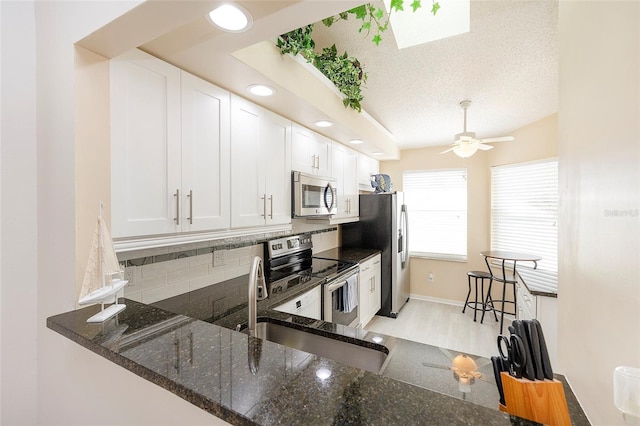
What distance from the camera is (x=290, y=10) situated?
104 cm

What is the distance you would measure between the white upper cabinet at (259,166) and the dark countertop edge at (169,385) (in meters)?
0.98

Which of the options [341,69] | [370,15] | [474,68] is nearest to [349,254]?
[341,69]

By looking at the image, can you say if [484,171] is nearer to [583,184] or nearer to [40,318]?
[583,184]

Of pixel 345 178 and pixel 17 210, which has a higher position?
pixel 345 178

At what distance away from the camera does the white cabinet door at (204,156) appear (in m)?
1.53

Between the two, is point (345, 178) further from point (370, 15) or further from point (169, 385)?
point (169, 385)

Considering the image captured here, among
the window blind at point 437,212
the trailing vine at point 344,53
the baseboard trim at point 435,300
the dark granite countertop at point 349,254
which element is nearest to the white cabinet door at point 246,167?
the trailing vine at point 344,53

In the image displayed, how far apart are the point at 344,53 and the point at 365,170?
2.20 metres

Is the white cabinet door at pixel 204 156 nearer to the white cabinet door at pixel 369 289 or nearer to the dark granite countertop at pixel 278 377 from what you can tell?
the dark granite countertop at pixel 278 377

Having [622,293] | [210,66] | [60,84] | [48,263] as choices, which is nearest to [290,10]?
[210,66]

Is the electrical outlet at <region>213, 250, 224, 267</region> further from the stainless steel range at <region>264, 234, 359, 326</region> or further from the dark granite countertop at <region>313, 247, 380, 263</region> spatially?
the dark granite countertop at <region>313, 247, 380, 263</region>

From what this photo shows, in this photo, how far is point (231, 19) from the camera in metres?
1.10

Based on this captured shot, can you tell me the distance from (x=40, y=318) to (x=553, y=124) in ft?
15.5

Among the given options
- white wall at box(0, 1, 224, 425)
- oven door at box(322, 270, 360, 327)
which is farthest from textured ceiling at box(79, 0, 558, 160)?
oven door at box(322, 270, 360, 327)
